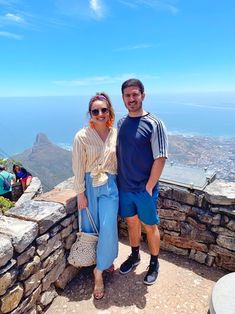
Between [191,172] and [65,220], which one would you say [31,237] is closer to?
[65,220]

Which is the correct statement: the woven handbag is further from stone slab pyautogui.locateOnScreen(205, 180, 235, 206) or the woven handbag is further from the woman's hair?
stone slab pyautogui.locateOnScreen(205, 180, 235, 206)

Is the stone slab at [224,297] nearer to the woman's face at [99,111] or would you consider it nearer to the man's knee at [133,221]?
the man's knee at [133,221]

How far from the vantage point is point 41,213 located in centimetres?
322

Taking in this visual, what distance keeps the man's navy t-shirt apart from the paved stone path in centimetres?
138

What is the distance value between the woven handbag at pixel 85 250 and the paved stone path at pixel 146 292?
43 centimetres

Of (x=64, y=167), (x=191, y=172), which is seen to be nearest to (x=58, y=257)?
(x=191, y=172)

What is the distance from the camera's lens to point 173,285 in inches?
Answer: 147

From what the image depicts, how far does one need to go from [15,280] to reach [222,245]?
281 cm

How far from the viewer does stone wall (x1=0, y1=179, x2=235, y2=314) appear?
9.12 ft

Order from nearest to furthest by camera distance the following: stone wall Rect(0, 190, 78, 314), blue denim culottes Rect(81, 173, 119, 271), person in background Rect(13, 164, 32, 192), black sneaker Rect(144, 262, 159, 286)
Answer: stone wall Rect(0, 190, 78, 314) < blue denim culottes Rect(81, 173, 119, 271) < black sneaker Rect(144, 262, 159, 286) < person in background Rect(13, 164, 32, 192)

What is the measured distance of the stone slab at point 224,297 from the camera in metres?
2.72

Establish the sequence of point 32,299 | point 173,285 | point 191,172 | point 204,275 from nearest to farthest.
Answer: point 32,299, point 173,285, point 204,275, point 191,172

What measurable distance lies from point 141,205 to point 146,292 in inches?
47.0

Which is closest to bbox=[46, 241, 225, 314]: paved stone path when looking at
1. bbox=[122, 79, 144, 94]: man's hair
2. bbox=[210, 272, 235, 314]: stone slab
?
bbox=[210, 272, 235, 314]: stone slab
